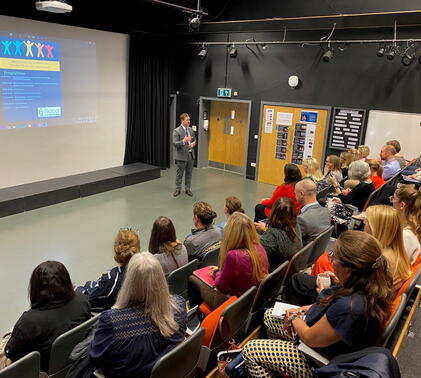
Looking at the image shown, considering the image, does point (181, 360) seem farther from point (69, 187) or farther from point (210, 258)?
point (69, 187)

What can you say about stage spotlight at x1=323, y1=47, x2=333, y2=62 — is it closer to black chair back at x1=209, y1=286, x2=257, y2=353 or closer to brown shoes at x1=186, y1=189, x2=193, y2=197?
brown shoes at x1=186, y1=189, x2=193, y2=197

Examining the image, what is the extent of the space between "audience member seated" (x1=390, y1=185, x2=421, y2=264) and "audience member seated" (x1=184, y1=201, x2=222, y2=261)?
153 centimetres

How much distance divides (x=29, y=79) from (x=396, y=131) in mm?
6456

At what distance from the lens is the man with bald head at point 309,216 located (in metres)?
3.44

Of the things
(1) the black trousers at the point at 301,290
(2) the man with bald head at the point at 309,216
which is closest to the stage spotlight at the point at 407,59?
(2) the man with bald head at the point at 309,216

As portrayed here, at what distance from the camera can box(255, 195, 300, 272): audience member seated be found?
2902mm

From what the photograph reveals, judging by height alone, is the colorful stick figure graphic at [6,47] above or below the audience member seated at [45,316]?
above

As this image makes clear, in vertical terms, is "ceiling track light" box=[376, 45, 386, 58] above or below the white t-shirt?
above

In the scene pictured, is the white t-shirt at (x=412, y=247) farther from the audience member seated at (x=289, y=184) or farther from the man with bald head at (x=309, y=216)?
the audience member seated at (x=289, y=184)

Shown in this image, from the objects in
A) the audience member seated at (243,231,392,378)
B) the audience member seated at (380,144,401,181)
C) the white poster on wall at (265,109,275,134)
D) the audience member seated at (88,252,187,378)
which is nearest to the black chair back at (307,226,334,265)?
the audience member seated at (243,231,392,378)

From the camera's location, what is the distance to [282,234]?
2.95m

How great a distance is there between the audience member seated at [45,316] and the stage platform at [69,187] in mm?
4164

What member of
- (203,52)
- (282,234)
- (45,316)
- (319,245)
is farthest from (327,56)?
(45,316)

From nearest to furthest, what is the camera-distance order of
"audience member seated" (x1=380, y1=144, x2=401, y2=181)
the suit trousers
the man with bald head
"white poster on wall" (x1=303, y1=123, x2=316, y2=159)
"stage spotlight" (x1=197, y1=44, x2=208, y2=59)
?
the man with bald head
"audience member seated" (x1=380, y1=144, x2=401, y2=181)
the suit trousers
"white poster on wall" (x1=303, y1=123, x2=316, y2=159)
"stage spotlight" (x1=197, y1=44, x2=208, y2=59)
